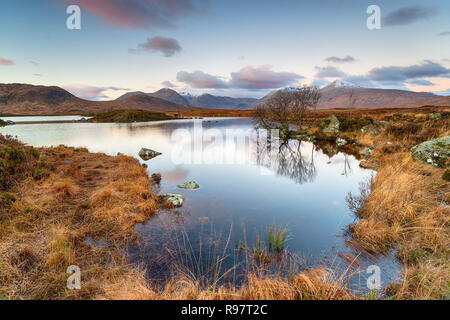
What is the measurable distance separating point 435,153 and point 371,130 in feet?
55.5

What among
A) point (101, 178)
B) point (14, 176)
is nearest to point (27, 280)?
point (14, 176)

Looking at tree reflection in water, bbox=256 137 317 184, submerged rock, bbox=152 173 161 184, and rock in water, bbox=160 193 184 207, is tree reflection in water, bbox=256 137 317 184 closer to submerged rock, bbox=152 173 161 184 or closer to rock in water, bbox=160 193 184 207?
rock in water, bbox=160 193 184 207

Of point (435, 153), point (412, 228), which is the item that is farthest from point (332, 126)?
point (412, 228)

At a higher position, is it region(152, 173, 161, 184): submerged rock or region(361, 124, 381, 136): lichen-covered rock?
region(361, 124, 381, 136): lichen-covered rock

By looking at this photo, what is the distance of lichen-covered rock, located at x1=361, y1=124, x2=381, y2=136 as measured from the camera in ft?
88.6

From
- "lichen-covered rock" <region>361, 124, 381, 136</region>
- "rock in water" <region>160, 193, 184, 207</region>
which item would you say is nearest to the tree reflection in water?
"rock in water" <region>160, 193, 184, 207</region>

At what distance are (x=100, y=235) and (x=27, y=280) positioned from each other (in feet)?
8.00

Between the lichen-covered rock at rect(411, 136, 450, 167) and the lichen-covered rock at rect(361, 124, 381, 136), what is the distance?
15254 millimetres

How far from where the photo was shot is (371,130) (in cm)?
2769

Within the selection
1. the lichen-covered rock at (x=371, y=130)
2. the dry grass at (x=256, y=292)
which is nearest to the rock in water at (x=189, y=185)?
the dry grass at (x=256, y=292)

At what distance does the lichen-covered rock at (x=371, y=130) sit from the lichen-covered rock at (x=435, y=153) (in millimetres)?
15254

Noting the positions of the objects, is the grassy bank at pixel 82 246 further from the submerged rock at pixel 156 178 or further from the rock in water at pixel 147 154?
the rock in water at pixel 147 154

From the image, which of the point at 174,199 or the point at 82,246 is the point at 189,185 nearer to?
the point at 174,199

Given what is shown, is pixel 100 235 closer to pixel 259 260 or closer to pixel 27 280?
pixel 27 280
